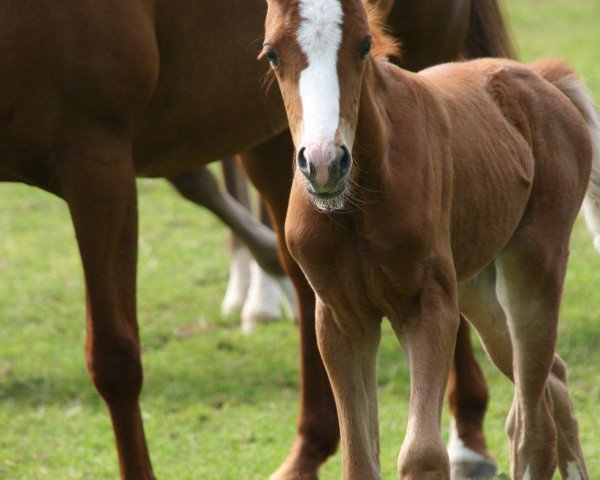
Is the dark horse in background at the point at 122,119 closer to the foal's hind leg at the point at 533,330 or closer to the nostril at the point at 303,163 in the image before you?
the foal's hind leg at the point at 533,330

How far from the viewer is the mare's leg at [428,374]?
3.33 m

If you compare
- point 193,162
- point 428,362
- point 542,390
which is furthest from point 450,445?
point 428,362

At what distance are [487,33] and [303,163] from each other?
2.90 meters

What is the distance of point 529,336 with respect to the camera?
397cm

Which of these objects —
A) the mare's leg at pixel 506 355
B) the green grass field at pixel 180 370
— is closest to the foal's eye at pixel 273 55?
the mare's leg at pixel 506 355

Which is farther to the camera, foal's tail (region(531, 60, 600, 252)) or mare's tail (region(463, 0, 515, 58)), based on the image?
mare's tail (region(463, 0, 515, 58))

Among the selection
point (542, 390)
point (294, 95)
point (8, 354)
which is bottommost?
point (8, 354)

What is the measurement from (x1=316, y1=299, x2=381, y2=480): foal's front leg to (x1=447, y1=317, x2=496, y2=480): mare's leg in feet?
4.44

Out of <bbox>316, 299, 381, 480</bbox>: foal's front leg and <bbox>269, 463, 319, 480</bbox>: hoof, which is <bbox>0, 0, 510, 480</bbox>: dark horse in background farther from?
<bbox>316, 299, 381, 480</bbox>: foal's front leg

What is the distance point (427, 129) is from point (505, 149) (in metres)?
0.40

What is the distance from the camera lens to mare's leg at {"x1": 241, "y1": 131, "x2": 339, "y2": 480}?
502 cm

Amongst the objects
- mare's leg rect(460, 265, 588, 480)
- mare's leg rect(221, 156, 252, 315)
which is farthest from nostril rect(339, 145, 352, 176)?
mare's leg rect(221, 156, 252, 315)

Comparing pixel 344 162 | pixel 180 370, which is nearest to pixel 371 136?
pixel 344 162

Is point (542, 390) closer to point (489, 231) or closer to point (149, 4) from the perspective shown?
point (489, 231)
